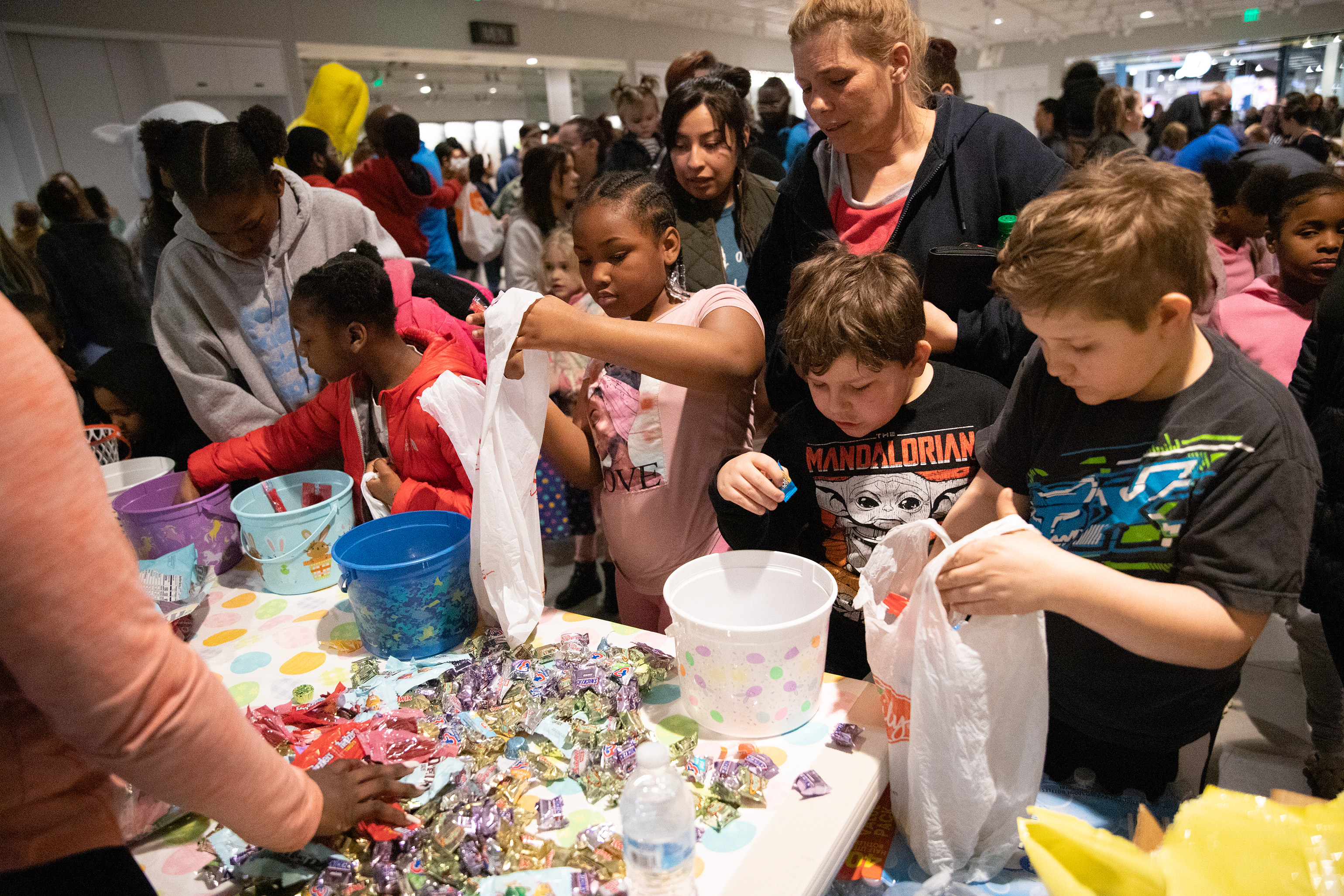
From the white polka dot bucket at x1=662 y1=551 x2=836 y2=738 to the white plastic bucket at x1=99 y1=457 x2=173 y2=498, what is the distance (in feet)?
5.30

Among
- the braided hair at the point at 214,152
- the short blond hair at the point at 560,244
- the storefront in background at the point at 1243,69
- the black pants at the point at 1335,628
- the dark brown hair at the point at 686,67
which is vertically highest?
the storefront in background at the point at 1243,69

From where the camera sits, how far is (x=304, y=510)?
1.64 m

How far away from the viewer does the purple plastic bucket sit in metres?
1.66

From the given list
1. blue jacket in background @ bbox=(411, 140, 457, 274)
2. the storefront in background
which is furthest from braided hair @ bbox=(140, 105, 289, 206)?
the storefront in background

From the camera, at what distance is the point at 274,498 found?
191 centimetres

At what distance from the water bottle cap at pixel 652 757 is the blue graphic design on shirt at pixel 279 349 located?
66.0 inches

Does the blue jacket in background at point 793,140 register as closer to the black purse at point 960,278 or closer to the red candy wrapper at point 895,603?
the black purse at point 960,278

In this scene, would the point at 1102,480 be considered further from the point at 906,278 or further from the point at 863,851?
the point at 863,851

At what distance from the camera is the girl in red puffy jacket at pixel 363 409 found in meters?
1.74

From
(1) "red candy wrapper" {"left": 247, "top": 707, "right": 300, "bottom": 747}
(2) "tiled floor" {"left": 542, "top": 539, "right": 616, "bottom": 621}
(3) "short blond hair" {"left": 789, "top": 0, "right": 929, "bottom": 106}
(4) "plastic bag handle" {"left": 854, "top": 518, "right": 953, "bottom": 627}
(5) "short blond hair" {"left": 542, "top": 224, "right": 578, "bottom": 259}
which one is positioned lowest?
(2) "tiled floor" {"left": 542, "top": 539, "right": 616, "bottom": 621}

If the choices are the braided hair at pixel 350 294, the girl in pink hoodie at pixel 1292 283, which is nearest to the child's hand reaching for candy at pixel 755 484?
the braided hair at pixel 350 294

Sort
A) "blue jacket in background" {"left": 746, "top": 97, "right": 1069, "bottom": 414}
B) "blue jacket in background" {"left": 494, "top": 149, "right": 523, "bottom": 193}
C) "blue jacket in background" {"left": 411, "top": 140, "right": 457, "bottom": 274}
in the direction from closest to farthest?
"blue jacket in background" {"left": 746, "top": 97, "right": 1069, "bottom": 414} → "blue jacket in background" {"left": 411, "top": 140, "right": 457, "bottom": 274} → "blue jacket in background" {"left": 494, "top": 149, "right": 523, "bottom": 193}

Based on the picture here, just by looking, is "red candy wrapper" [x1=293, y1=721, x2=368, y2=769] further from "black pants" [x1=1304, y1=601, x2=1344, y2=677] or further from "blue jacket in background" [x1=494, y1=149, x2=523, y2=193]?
"blue jacket in background" [x1=494, y1=149, x2=523, y2=193]

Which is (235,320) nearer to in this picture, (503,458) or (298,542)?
(298,542)
